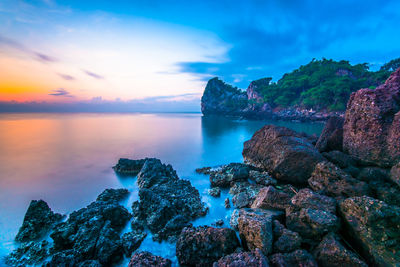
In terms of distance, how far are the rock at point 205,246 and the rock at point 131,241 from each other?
4.91ft

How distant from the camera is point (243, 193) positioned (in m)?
7.10

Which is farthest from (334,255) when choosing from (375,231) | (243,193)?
(243,193)

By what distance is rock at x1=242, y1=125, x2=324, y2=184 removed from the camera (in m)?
7.13

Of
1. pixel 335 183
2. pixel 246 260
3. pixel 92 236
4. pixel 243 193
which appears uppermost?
pixel 335 183

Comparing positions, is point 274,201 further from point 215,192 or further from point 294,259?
point 215,192

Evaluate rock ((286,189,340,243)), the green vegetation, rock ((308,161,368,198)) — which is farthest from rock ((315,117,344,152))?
the green vegetation

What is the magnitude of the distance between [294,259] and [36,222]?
7759 mm

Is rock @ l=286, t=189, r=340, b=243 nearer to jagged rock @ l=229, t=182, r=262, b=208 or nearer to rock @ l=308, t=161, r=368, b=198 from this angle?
rock @ l=308, t=161, r=368, b=198

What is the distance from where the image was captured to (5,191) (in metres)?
9.12

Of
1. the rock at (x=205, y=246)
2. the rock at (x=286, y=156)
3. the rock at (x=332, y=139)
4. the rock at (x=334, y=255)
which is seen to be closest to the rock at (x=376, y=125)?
the rock at (x=332, y=139)

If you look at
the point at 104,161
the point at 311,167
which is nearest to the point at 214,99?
the point at 104,161

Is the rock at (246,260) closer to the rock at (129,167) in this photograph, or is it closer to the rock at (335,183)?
the rock at (335,183)

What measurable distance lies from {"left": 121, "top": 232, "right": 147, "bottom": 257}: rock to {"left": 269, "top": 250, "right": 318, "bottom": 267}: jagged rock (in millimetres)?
3675

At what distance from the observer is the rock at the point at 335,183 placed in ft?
16.1
